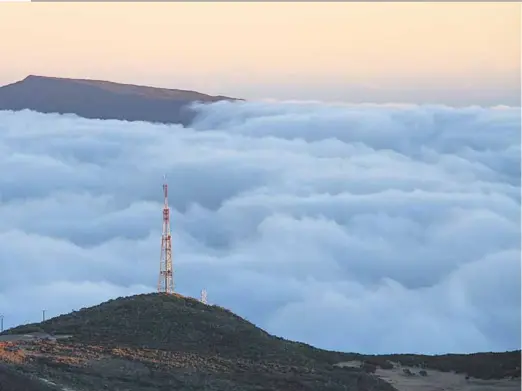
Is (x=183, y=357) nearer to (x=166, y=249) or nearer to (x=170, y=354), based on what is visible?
(x=170, y=354)

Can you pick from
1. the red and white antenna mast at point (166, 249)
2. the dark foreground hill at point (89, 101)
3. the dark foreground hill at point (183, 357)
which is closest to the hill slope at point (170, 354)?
the dark foreground hill at point (183, 357)

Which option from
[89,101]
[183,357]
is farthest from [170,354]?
[89,101]

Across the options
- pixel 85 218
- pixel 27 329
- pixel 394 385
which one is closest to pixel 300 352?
pixel 394 385

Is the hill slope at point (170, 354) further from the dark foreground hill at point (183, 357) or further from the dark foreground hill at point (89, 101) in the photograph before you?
the dark foreground hill at point (89, 101)

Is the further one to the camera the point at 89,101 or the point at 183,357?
the point at 89,101

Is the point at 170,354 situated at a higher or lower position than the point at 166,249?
lower

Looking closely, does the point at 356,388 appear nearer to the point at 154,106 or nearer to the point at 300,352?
the point at 300,352
